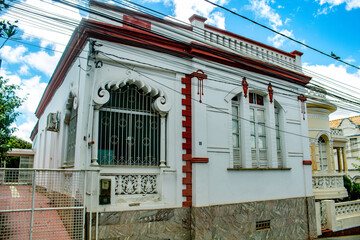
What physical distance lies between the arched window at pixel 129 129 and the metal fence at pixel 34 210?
3.86ft

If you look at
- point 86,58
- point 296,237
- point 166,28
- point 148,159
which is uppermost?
point 166,28

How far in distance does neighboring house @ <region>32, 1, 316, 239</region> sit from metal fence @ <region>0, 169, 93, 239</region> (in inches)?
18.7

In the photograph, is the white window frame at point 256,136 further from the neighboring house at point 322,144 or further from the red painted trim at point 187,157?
the neighboring house at point 322,144

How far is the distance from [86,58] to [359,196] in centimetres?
1478

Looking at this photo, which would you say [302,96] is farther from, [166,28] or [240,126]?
[166,28]

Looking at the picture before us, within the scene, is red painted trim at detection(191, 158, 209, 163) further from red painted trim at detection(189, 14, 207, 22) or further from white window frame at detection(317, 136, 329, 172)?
white window frame at detection(317, 136, 329, 172)

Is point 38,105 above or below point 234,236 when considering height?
above

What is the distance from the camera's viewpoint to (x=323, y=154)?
46.0 ft

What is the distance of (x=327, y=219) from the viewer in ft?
35.7

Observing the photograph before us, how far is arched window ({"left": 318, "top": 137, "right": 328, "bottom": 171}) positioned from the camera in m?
13.6

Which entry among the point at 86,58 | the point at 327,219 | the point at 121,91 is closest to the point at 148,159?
the point at 121,91

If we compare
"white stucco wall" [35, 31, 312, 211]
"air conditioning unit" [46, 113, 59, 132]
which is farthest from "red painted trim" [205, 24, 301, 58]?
"air conditioning unit" [46, 113, 59, 132]

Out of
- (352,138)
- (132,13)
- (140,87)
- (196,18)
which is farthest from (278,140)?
(352,138)

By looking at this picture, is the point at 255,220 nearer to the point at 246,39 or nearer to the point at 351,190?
the point at 246,39
